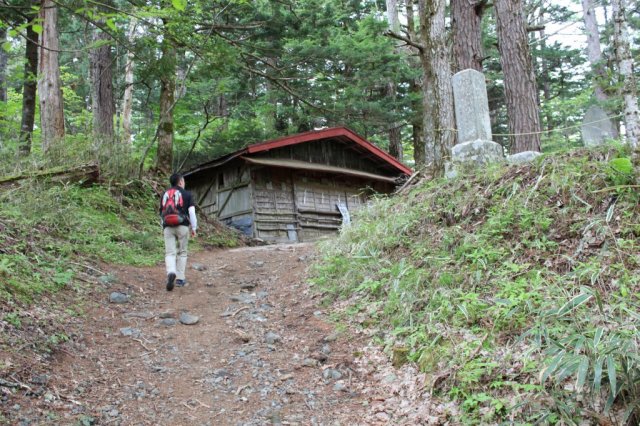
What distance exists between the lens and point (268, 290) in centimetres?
758

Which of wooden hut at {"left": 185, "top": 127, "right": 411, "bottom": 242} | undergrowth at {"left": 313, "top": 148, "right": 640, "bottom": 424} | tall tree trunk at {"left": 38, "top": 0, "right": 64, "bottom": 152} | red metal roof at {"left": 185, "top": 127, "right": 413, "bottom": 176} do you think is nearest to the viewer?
undergrowth at {"left": 313, "top": 148, "right": 640, "bottom": 424}

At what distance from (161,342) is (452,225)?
3904mm

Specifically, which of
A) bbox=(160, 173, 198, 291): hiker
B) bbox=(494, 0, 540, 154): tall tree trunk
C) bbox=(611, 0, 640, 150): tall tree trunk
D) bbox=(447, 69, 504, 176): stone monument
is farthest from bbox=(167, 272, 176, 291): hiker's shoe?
bbox=(611, 0, 640, 150): tall tree trunk

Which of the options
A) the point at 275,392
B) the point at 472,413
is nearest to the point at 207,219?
the point at 275,392

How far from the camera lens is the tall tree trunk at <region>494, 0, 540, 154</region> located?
880 centimetres

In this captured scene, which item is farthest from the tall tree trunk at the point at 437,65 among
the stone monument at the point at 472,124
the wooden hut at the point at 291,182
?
the wooden hut at the point at 291,182

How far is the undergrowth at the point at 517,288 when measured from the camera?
A: 296cm

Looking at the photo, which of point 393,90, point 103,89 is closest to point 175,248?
point 103,89

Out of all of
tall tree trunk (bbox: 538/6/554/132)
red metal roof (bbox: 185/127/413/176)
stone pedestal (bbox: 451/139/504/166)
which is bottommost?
stone pedestal (bbox: 451/139/504/166)

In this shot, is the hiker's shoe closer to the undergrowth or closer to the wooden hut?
the undergrowth

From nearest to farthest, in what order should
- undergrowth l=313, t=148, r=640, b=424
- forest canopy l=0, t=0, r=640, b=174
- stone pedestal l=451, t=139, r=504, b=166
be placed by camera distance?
undergrowth l=313, t=148, r=640, b=424
stone pedestal l=451, t=139, r=504, b=166
forest canopy l=0, t=0, r=640, b=174

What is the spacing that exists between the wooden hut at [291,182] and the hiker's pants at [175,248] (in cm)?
801

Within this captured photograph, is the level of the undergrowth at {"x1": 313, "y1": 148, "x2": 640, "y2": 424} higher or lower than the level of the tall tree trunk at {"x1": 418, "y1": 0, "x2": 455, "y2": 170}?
lower

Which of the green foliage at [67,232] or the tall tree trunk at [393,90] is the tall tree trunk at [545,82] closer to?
the tall tree trunk at [393,90]
